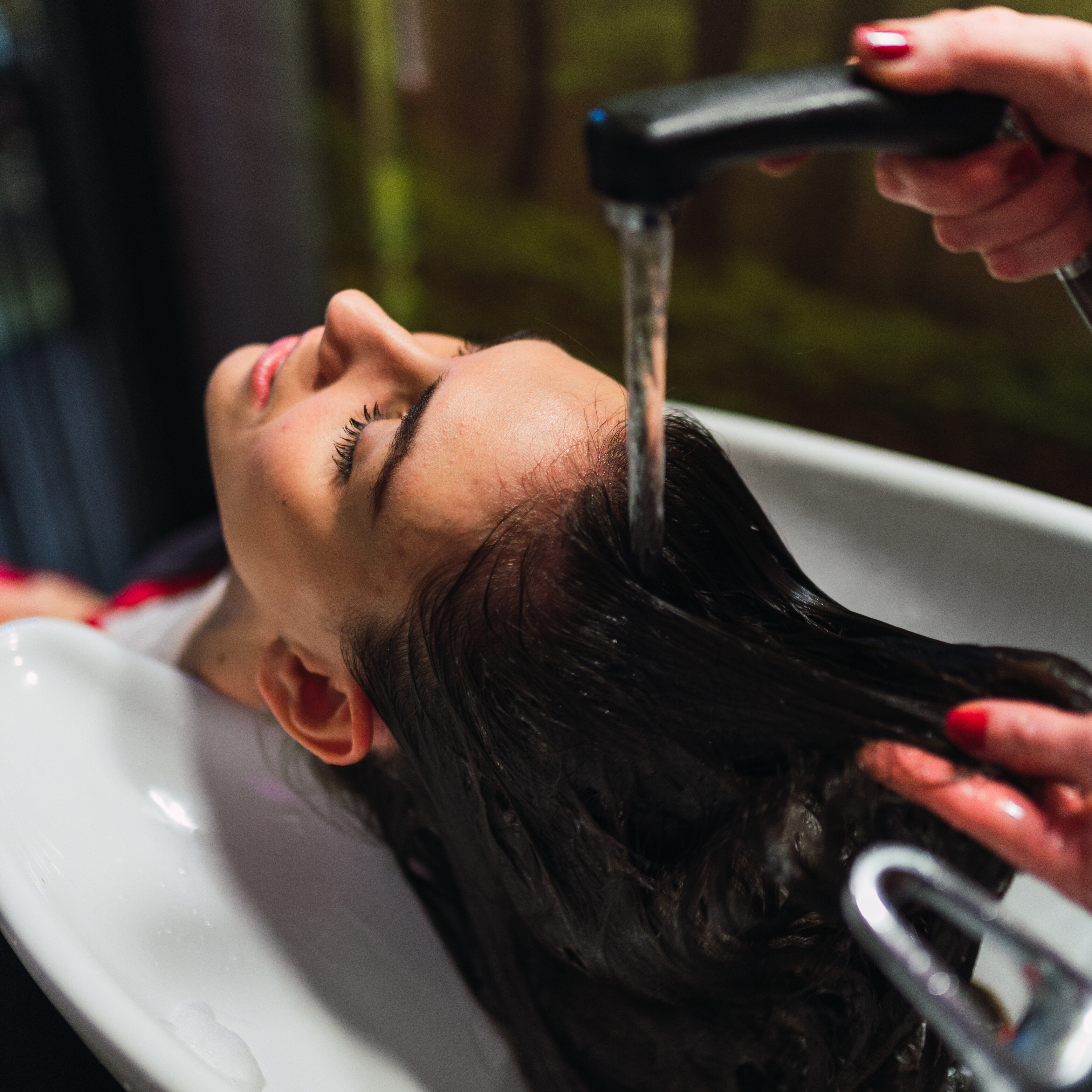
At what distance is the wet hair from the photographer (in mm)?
608

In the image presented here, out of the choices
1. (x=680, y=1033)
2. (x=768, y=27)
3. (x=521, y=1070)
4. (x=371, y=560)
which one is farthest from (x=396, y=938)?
(x=768, y=27)

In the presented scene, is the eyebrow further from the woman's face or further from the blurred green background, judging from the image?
the blurred green background

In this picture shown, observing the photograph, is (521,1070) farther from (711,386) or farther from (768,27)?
(768,27)

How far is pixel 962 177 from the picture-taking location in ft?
2.33

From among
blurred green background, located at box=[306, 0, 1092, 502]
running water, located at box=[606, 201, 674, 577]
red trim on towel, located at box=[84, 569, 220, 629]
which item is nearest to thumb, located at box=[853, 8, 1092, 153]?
running water, located at box=[606, 201, 674, 577]

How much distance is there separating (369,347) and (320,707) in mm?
309

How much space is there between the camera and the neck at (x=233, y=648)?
37.1 inches

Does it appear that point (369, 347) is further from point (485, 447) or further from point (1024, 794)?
point (1024, 794)

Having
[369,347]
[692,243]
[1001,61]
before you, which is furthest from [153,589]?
[1001,61]

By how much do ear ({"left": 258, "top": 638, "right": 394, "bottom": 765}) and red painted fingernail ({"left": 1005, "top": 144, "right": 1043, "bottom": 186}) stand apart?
64 centimetres

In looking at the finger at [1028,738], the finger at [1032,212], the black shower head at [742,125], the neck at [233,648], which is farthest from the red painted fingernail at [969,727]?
the neck at [233,648]

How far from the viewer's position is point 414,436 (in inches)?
28.1

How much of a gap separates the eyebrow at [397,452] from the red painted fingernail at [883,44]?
0.36 metres

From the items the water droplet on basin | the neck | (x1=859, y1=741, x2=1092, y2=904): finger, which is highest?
(x1=859, y1=741, x2=1092, y2=904): finger
